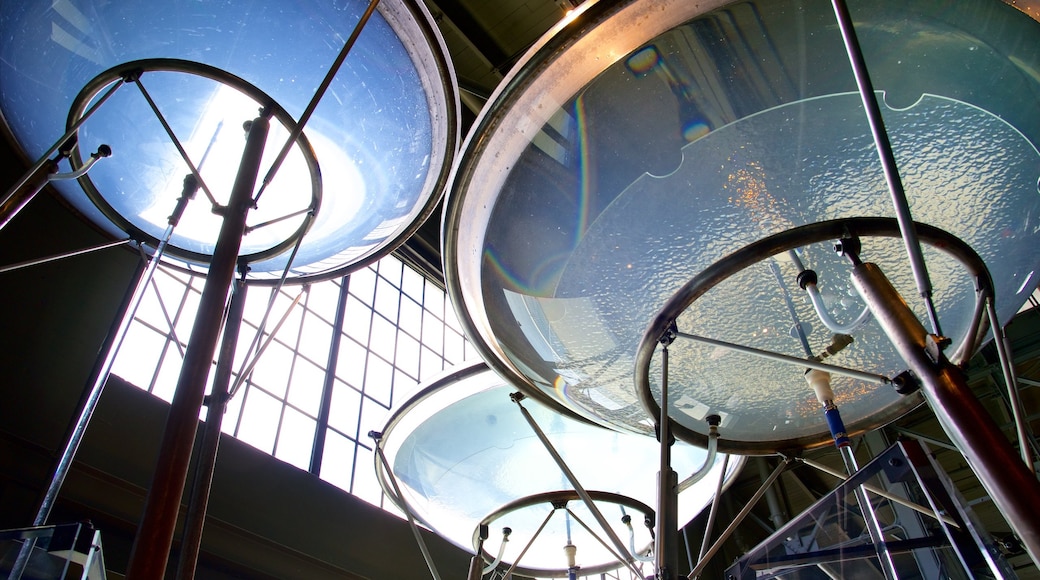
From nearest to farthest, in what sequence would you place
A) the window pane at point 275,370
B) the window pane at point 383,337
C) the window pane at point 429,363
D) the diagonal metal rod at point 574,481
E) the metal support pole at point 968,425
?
the metal support pole at point 968,425 < the diagonal metal rod at point 574,481 < the window pane at point 275,370 < the window pane at point 383,337 < the window pane at point 429,363

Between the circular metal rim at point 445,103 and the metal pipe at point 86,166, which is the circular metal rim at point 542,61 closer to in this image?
the circular metal rim at point 445,103

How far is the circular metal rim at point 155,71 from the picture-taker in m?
2.58

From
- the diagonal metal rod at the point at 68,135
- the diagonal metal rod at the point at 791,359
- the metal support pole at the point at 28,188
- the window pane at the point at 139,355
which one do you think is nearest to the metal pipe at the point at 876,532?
the diagonal metal rod at the point at 791,359

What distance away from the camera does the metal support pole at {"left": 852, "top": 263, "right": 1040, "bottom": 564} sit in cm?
107

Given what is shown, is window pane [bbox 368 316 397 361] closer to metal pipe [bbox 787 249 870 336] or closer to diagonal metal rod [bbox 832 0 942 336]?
metal pipe [bbox 787 249 870 336]

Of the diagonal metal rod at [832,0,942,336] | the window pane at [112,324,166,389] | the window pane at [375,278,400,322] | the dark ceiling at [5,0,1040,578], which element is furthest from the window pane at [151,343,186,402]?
the diagonal metal rod at [832,0,942,336]

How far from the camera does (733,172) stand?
1.98 meters

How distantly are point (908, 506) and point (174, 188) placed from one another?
3.05 metres

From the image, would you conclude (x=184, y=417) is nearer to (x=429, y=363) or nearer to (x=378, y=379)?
(x=378, y=379)

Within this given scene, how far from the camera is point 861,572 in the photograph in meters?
2.00

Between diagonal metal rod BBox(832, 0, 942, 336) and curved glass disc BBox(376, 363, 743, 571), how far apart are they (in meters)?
2.13

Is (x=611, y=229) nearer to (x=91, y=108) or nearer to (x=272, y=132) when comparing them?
(x=272, y=132)

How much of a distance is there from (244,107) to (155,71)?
1.09ft

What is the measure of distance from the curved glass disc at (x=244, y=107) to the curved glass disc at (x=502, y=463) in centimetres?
91
